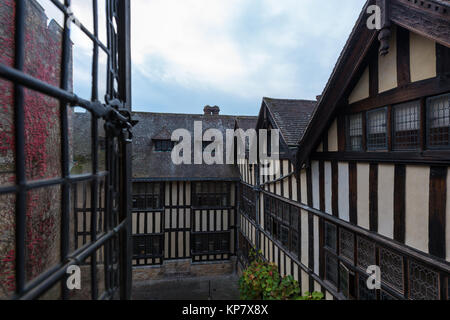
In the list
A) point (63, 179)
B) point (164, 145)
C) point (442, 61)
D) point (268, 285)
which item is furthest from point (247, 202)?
point (63, 179)

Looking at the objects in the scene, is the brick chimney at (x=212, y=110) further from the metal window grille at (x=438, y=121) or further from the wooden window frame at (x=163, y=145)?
the metal window grille at (x=438, y=121)

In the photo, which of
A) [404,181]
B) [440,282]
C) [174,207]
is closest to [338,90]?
[404,181]

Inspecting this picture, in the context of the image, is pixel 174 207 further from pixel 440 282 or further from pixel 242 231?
pixel 440 282

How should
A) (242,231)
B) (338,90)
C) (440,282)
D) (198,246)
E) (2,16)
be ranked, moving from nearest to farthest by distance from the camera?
(2,16), (440,282), (338,90), (242,231), (198,246)

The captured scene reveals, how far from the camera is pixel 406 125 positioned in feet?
9.61

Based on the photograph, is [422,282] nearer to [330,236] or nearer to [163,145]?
[330,236]

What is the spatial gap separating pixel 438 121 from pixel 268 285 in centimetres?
539

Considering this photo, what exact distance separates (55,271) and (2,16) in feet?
5.00

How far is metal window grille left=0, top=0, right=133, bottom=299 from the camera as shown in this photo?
113 cm

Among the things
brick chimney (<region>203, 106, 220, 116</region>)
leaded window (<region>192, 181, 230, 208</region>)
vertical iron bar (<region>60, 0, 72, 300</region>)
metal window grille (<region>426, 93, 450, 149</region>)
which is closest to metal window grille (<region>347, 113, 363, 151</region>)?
metal window grille (<region>426, 93, 450, 149</region>)

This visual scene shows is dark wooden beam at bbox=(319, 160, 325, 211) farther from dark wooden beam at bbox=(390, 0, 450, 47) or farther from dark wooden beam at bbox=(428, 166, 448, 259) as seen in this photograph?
dark wooden beam at bbox=(390, 0, 450, 47)

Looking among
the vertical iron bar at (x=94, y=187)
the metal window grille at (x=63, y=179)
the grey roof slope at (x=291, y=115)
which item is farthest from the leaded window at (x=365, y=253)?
the vertical iron bar at (x=94, y=187)
